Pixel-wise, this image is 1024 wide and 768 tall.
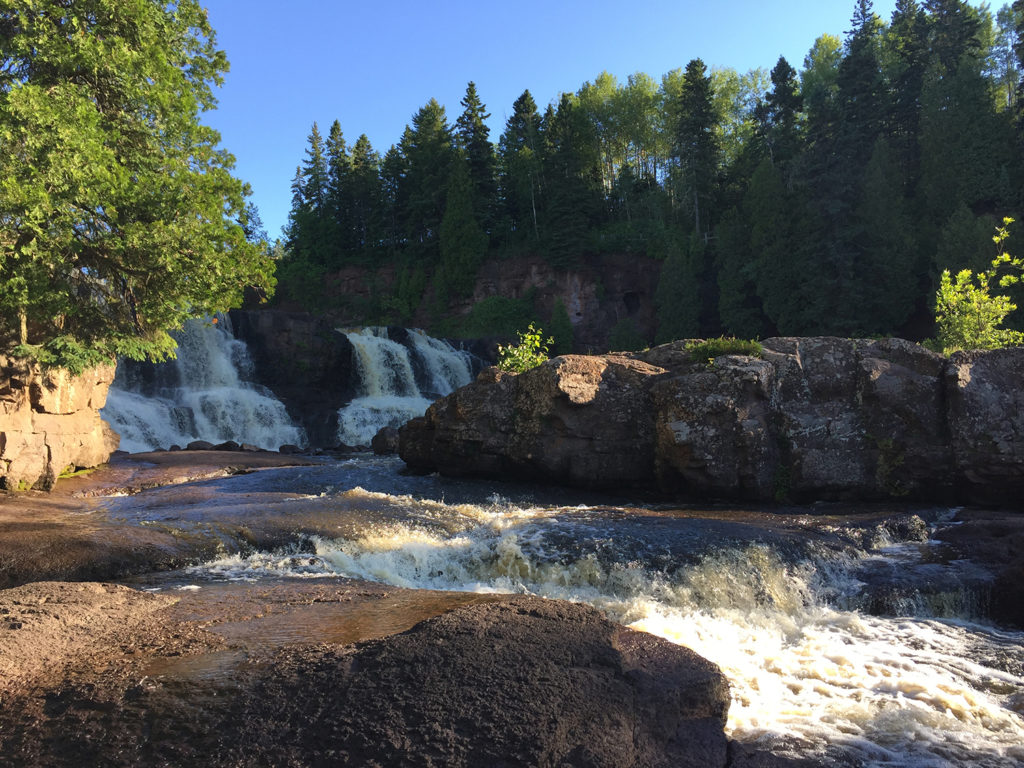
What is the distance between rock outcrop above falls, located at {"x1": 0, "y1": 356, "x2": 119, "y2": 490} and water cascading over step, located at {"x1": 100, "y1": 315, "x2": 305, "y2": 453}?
6231mm

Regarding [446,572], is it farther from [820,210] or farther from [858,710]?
[820,210]

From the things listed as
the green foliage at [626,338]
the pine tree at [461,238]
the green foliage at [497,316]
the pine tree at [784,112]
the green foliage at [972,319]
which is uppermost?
the pine tree at [784,112]

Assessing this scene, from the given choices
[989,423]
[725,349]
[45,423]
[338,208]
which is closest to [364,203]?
[338,208]

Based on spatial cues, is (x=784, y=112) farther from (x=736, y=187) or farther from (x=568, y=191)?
(x=568, y=191)

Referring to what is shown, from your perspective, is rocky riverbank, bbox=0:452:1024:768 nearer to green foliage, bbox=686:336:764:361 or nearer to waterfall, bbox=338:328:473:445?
green foliage, bbox=686:336:764:361

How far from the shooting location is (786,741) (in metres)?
3.90

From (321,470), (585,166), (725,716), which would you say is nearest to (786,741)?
(725,716)

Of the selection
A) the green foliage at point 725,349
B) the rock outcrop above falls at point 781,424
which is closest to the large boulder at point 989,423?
the rock outcrop above falls at point 781,424

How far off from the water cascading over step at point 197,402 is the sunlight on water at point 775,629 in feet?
51.2

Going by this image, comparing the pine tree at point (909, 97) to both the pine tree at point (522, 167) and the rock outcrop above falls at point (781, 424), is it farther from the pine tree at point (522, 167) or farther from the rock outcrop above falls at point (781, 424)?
the rock outcrop above falls at point (781, 424)

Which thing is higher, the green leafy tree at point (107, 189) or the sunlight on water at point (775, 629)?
the green leafy tree at point (107, 189)

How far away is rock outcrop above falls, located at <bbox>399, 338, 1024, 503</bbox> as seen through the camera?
11.1 m

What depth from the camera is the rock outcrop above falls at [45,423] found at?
11992 millimetres

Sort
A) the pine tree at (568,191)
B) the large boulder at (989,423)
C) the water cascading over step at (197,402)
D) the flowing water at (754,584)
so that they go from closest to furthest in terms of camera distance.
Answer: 1. the flowing water at (754,584)
2. the large boulder at (989,423)
3. the water cascading over step at (197,402)
4. the pine tree at (568,191)
